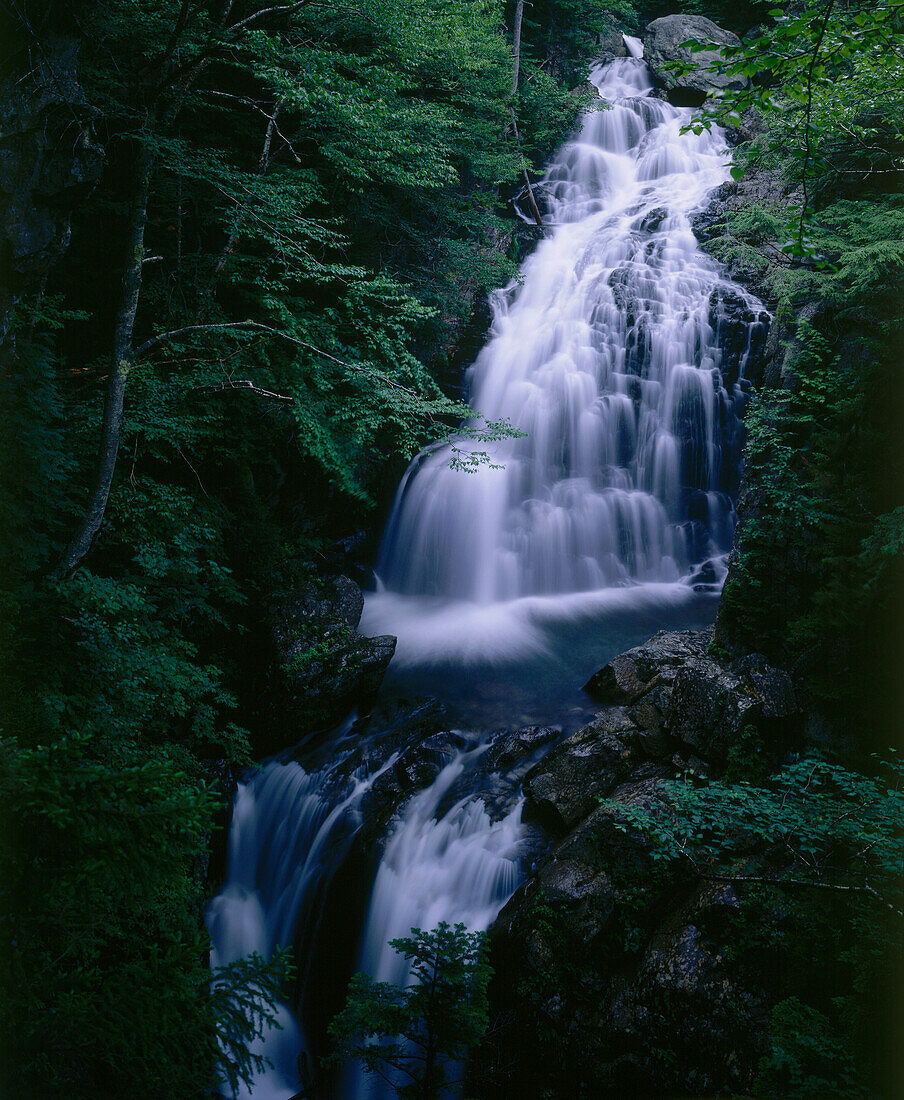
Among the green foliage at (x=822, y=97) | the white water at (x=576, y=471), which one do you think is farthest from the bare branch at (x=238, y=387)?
the white water at (x=576, y=471)

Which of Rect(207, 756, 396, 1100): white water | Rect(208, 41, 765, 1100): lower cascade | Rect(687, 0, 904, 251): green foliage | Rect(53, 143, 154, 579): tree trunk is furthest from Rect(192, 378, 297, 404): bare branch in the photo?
Rect(207, 756, 396, 1100): white water

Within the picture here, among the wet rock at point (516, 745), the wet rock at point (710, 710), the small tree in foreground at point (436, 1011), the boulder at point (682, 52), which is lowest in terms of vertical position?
the wet rock at point (516, 745)

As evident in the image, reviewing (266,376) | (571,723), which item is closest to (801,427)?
(571,723)

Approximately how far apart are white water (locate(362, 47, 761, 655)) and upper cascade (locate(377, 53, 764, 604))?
0.10ft

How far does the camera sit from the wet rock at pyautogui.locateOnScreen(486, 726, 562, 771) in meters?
6.95

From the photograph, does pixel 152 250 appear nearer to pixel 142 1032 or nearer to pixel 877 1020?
pixel 142 1032

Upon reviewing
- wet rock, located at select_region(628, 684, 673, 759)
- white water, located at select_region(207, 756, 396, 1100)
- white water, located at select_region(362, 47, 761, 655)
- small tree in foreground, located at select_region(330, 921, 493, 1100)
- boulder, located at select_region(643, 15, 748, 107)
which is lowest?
white water, located at select_region(207, 756, 396, 1100)

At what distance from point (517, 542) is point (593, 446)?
285cm

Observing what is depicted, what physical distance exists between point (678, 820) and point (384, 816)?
347 centimetres

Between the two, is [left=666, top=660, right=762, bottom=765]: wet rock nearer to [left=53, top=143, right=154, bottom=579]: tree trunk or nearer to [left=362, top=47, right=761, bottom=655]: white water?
[left=362, top=47, right=761, bottom=655]: white water

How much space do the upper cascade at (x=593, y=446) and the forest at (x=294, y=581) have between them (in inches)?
78.6

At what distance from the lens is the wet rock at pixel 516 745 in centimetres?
695

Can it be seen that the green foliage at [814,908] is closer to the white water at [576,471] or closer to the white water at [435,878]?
the white water at [435,878]

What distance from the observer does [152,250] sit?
8.95 meters
